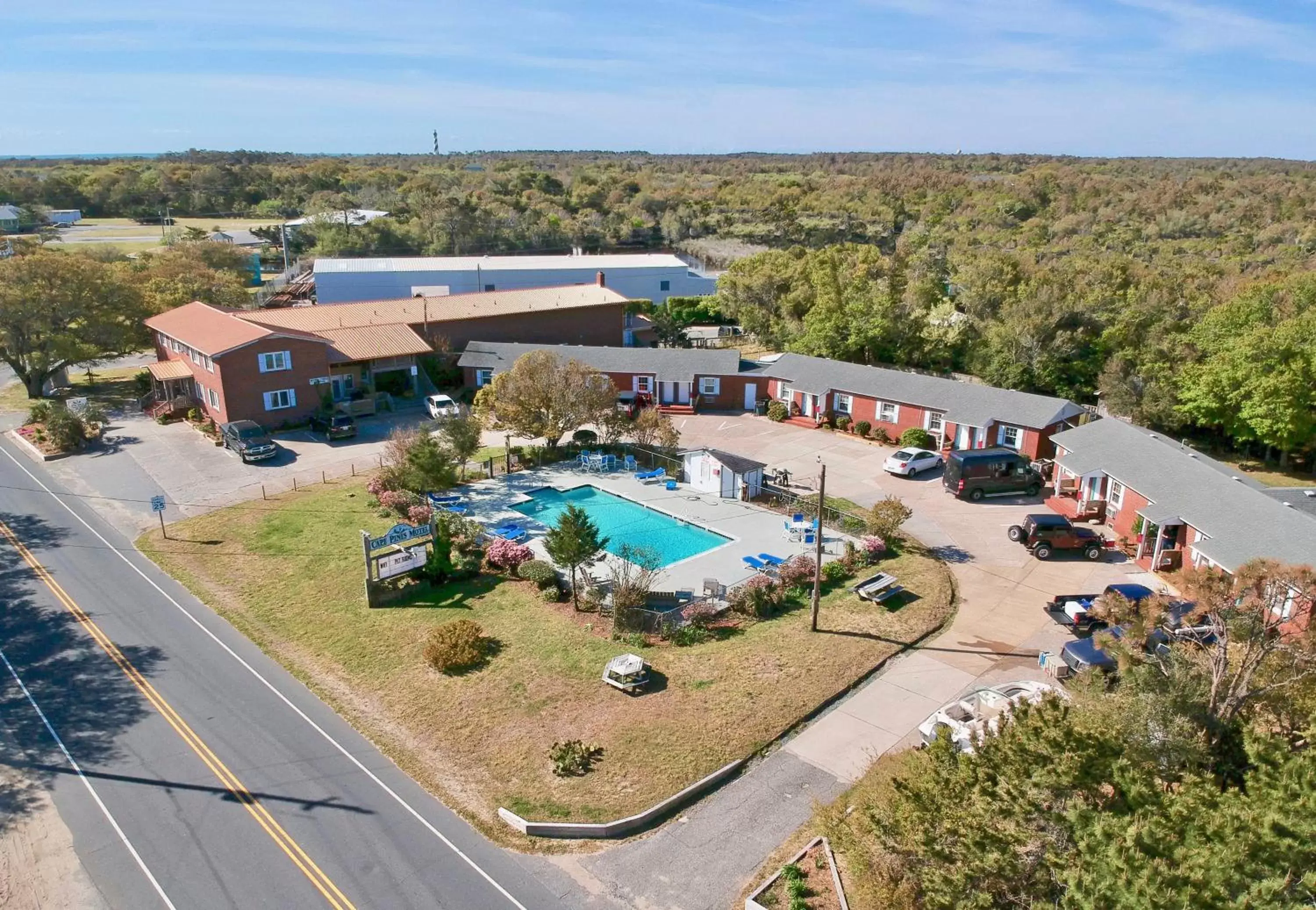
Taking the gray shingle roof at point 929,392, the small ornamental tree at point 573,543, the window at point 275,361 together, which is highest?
the window at point 275,361

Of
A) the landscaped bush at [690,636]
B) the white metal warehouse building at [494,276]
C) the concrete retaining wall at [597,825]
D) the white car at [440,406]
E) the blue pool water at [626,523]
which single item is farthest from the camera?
the white metal warehouse building at [494,276]

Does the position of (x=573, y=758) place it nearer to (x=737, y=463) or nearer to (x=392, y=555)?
(x=392, y=555)

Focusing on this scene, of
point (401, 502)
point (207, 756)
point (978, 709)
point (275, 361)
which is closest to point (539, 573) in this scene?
point (401, 502)

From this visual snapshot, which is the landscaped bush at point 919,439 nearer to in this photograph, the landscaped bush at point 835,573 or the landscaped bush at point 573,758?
the landscaped bush at point 835,573

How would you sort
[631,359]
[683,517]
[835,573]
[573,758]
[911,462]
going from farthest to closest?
1. [631,359]
2. [911,462]
3. [683,517]
4. [835,573]
5. [573,758]

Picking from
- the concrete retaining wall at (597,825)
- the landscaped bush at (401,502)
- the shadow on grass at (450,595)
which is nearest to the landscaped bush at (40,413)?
the landscaped bush at (401,502)
